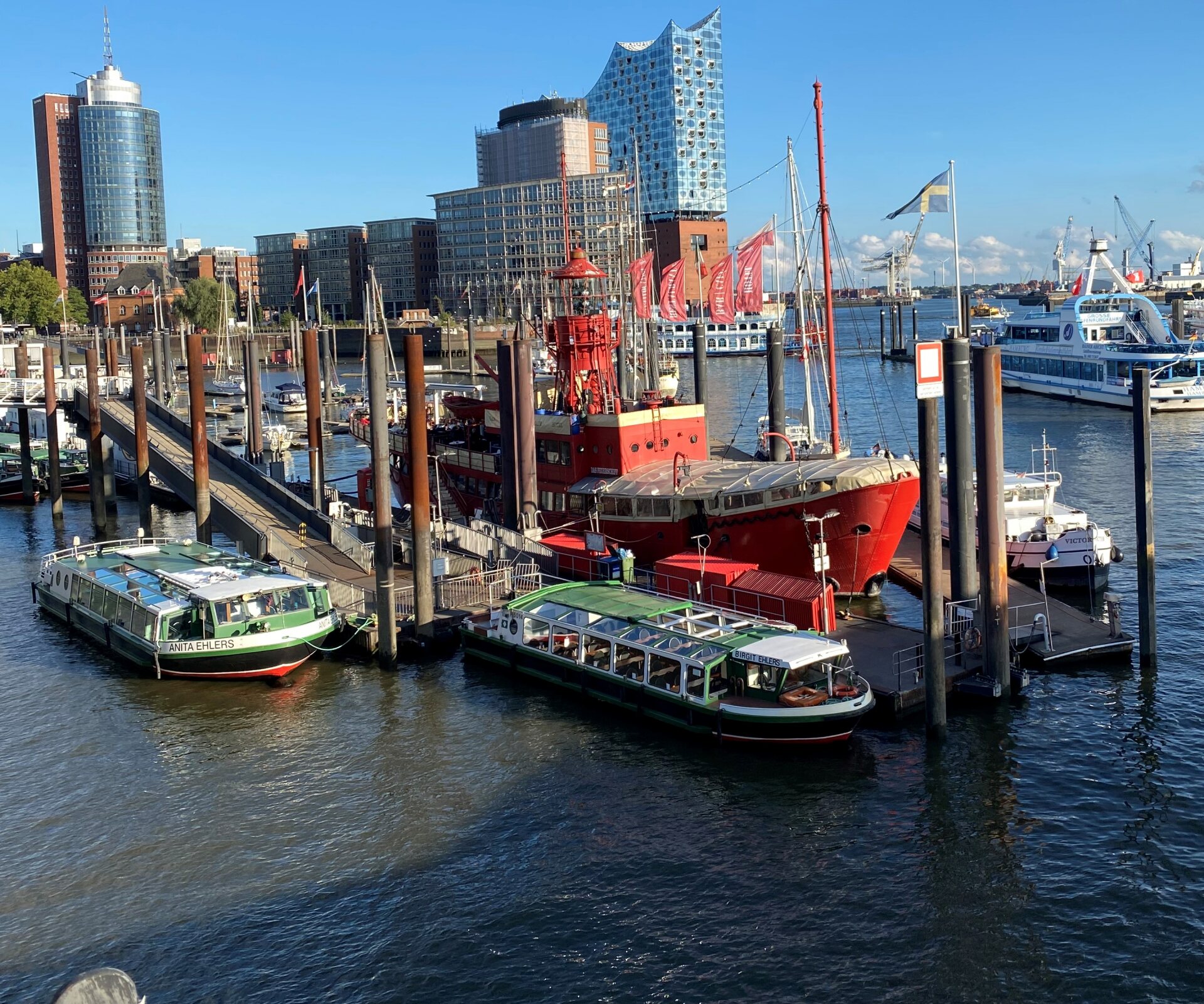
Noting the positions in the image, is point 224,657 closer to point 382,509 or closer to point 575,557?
point 382,509

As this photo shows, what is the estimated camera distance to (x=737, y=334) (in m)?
194

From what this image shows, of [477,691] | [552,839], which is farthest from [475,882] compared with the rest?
[477,691]

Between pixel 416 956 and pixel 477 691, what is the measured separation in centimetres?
1279

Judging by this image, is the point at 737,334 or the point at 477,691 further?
the point at 737,334

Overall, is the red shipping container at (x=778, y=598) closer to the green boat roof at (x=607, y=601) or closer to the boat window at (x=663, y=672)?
the green boat roof at (x=607, y=601)

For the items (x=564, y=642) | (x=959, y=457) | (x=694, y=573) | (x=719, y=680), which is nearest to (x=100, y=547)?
(x=564, y=642)

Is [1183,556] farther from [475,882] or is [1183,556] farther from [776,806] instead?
[475,882]

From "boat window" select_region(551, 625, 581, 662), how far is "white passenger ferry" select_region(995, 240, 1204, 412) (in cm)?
8097

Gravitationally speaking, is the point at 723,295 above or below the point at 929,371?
above

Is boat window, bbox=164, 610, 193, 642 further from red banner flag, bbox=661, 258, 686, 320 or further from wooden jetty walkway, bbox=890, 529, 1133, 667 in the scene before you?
red banner flag, bbox=661, 258, 686, 320

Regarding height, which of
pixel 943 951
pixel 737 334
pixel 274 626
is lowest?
pixel 943 951

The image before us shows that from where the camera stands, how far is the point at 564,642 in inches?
1310

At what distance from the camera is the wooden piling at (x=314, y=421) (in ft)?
166

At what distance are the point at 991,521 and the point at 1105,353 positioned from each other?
87.6 m
